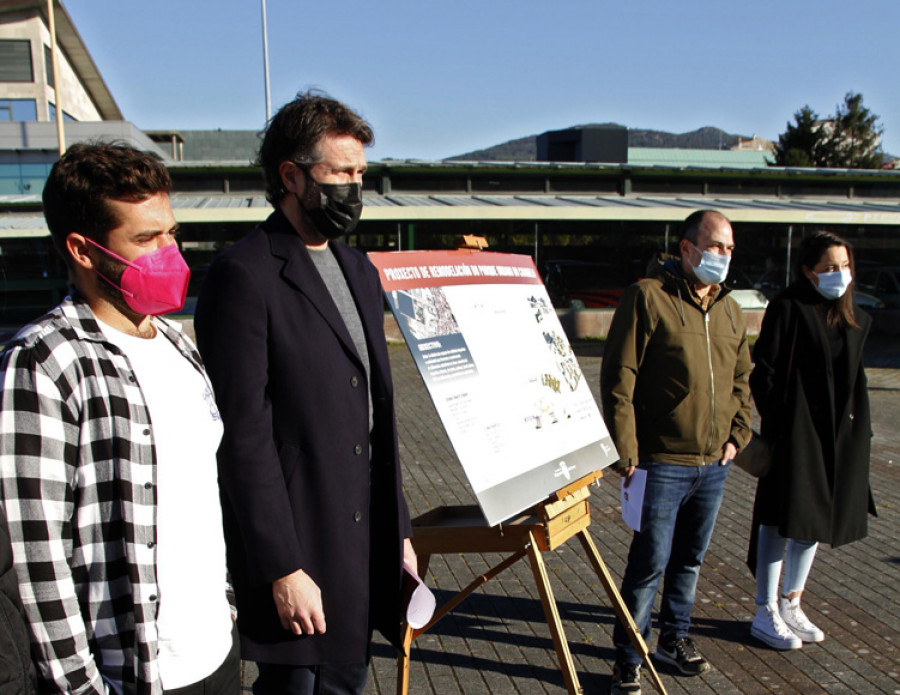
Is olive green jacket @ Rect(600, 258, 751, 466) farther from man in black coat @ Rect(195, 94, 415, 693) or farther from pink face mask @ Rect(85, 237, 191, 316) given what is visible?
pink face mask @ Rect(85, 237, 191, 316)

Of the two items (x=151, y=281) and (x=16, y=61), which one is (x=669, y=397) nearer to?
(x=151, y=281)

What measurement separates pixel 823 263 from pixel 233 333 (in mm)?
3232

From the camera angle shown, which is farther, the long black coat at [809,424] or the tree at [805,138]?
the tree at [805,138]

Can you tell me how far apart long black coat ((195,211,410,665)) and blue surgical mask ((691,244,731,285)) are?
6.31 ft

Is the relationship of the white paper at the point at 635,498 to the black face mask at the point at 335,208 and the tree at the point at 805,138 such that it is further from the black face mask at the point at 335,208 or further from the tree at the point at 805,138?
the tree at the point at 805,138

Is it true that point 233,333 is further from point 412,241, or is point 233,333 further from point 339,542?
point 412,241

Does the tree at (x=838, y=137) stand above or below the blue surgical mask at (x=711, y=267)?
above

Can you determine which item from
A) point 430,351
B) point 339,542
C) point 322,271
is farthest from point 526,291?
point 339,542

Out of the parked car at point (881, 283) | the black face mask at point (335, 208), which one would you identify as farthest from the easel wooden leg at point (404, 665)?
the parked car at point (881, 283)

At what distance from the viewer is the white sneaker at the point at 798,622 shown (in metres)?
4.07

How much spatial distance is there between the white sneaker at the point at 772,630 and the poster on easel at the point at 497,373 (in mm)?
1525

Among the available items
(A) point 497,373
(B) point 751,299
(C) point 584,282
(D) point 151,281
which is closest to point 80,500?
(D) point 151,281

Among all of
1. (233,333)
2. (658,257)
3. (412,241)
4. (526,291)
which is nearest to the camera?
(233,333)

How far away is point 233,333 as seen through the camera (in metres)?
2.09
